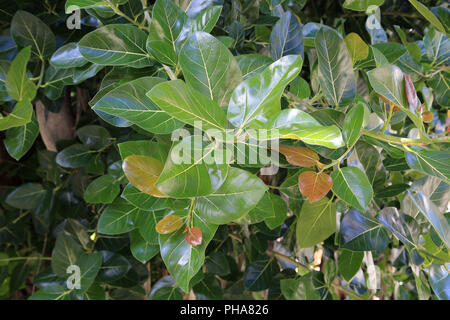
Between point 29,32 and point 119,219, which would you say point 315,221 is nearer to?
point 119,219

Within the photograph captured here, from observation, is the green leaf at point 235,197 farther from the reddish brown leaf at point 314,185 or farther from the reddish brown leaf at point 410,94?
the reddish brown leaf at point 410,94

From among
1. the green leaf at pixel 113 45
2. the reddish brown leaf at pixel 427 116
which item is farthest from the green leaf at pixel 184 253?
the reddish brown leaf at pixel 427 116

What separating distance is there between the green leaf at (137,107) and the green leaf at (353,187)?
212mm

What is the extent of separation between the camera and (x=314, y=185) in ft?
1.50

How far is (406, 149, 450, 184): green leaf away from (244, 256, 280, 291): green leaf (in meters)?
0.52

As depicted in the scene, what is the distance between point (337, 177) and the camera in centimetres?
46

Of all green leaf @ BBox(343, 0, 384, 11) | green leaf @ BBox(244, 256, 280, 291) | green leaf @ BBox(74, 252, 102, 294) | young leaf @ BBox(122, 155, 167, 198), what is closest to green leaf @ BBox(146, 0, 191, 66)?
young leaf @ BBox(122, 155, 167, 198)

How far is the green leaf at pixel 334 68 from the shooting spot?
0.51 metres

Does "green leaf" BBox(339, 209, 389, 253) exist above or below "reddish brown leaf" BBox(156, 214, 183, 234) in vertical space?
below

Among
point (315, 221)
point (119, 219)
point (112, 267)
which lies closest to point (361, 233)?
point (315, 221)

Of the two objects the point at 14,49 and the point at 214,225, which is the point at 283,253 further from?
the point at 14,49

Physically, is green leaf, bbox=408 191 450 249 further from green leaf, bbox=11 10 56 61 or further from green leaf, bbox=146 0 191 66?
green leaf, bbox=11 10 56 61

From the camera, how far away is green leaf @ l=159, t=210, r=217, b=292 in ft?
1.38

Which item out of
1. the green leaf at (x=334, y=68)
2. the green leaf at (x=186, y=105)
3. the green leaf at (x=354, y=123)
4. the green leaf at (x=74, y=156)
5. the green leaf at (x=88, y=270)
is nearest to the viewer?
the green leaf at (x=186, y=105)
